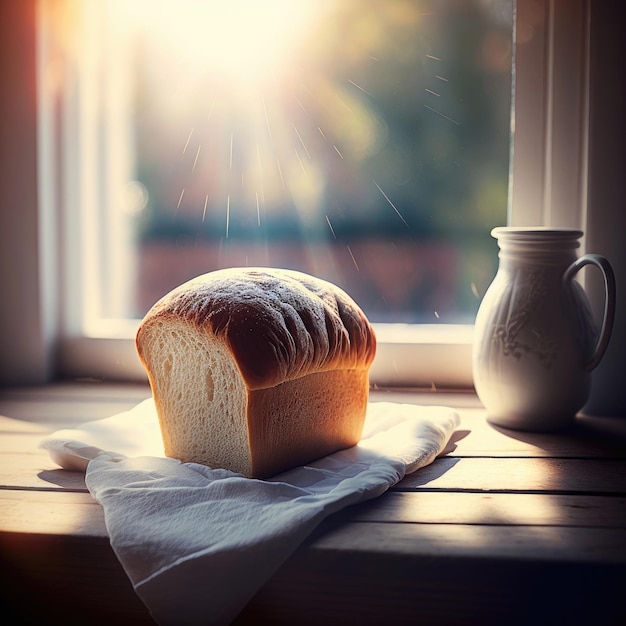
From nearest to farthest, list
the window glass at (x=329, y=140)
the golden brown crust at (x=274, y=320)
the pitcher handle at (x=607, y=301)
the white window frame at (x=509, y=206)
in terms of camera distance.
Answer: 1. the golden brown crust at (x=274, y=320)
2. the pitcher handle at (x=607, y=301)
3. the white window frame at (x=509, y=206)
4. the window glass at (x=329, y=140)

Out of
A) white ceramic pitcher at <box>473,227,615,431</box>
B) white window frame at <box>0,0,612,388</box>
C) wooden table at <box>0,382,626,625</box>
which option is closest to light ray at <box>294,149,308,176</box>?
white window frame at <box>0,0,612,388</box>

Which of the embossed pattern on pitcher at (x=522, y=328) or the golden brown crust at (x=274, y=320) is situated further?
the embossed pattern on pitcher at (x=522, y=328)

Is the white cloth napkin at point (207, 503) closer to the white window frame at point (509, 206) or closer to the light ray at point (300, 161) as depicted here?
the white window frame at point (509, 206)

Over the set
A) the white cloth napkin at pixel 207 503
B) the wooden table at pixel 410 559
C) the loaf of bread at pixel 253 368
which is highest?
the loaf of bread at pixel 253 368

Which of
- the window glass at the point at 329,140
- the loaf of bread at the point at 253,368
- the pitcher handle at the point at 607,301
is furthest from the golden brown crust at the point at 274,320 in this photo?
the window glass at the point at 329,140

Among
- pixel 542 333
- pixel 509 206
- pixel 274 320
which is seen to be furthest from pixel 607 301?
pixel 274 320

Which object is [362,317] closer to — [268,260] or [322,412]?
[322,412]

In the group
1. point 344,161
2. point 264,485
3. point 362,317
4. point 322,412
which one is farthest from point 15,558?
point 344,161

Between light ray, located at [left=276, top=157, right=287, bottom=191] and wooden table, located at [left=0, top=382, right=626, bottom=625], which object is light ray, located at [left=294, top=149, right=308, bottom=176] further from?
wooden table, located at [left=0, top=382, right=626, bottom=625]
